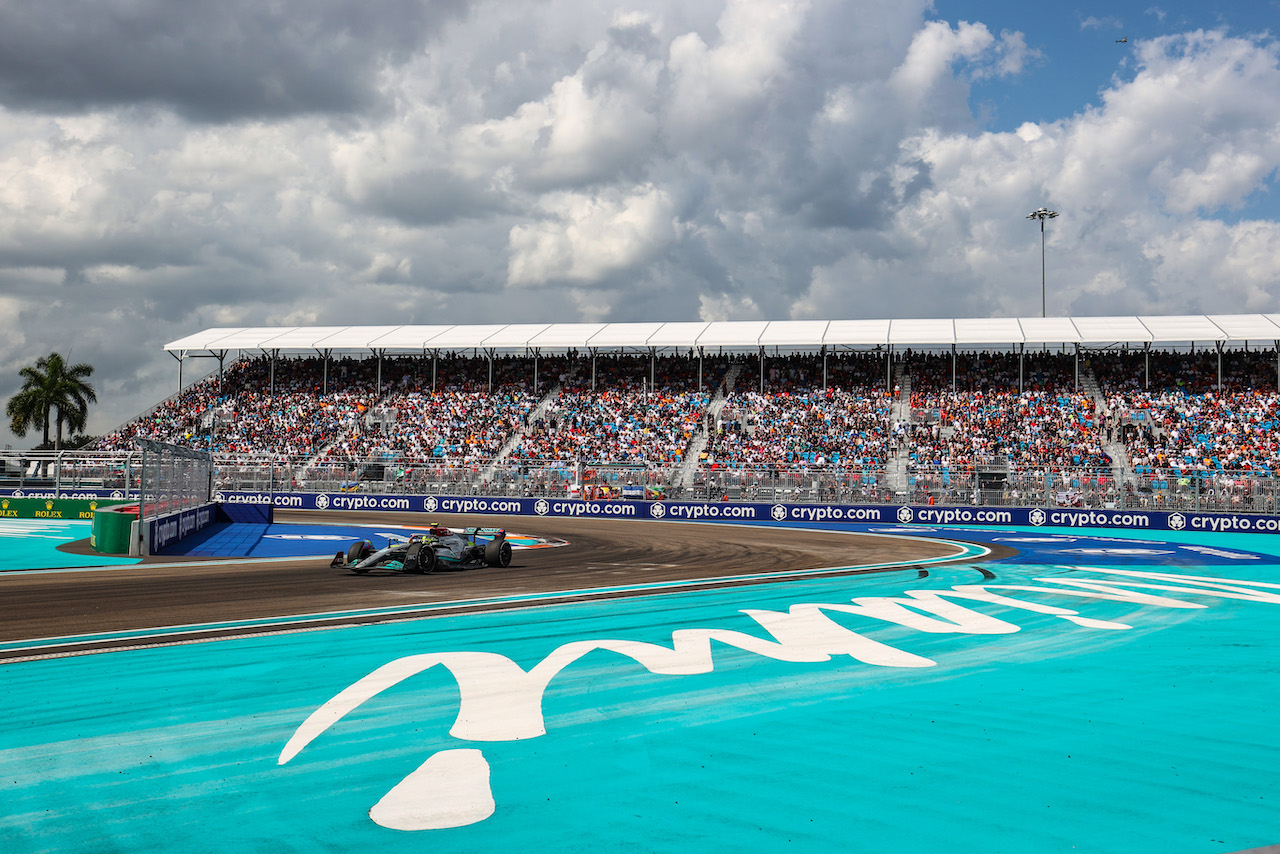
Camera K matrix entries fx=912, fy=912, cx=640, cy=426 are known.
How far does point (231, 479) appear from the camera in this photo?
4075 cm

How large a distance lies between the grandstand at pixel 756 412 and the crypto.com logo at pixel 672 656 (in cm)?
1968

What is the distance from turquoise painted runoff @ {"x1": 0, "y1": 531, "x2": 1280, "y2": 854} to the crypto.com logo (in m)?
0.11

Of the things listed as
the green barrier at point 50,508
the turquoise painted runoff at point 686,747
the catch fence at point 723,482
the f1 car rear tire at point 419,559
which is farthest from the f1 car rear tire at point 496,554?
the green barrier at point 50,508

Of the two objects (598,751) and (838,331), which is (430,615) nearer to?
(598,751)

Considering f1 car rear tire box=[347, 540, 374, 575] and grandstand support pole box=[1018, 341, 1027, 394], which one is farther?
grandstand support pole box=[1018, 341, 1027, 394]

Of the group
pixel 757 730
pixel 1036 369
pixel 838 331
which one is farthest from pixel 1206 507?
pixel 757 730

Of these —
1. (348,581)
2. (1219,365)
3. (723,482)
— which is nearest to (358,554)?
(348,581)

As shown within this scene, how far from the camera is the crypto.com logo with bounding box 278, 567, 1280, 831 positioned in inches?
186

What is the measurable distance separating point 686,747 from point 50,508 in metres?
31.4

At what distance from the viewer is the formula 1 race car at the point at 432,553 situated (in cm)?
1441

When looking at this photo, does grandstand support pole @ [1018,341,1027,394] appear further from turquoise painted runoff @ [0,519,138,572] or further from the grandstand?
turquoise painted runoff @ [0,519,138,572]

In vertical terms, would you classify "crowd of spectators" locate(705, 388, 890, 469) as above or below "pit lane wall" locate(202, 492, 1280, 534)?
above

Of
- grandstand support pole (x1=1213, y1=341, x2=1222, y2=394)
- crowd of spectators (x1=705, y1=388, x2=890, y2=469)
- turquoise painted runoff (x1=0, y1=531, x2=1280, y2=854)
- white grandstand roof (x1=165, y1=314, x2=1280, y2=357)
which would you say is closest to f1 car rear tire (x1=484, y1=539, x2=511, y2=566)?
turquoise painted runoff (x1=0, y1=531, x2=1280, y2=854)

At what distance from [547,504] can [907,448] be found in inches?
620
